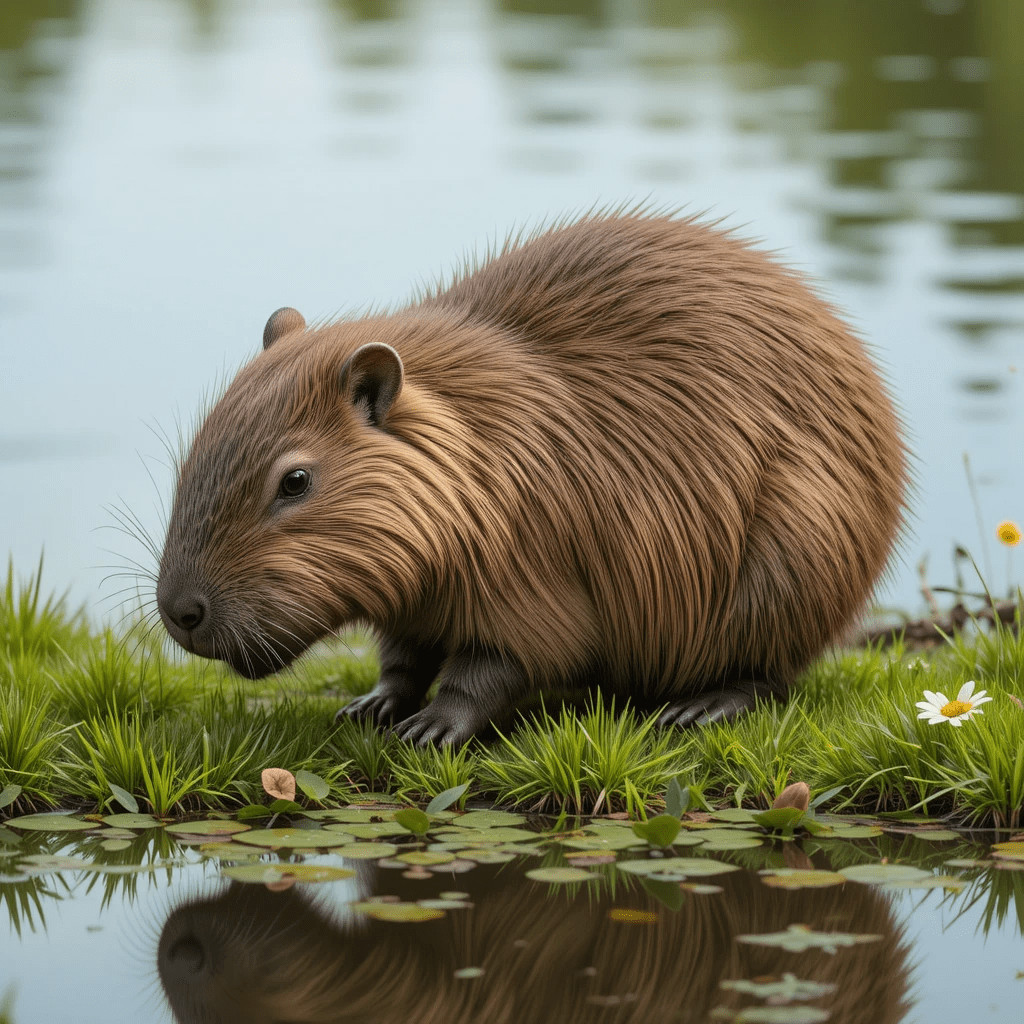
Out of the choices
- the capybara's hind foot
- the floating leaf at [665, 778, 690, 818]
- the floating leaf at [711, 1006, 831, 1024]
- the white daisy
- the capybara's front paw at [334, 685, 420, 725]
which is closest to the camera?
the floating leaf at [711, 1006, 831, 1024]

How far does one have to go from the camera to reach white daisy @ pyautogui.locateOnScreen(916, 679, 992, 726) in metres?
3.80

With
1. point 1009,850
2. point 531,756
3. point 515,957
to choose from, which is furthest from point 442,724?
point 1009,850

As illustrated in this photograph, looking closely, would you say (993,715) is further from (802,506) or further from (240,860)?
(240,860)

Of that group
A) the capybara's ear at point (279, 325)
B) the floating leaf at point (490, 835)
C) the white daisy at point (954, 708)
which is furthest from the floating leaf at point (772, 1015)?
the capybara's ear at point (279, 325)

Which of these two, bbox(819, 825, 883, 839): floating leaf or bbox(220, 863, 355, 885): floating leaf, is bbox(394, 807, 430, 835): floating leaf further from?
bbox(819, 825, 883, 839): floating leaf

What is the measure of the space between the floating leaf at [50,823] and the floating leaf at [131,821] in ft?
0.15

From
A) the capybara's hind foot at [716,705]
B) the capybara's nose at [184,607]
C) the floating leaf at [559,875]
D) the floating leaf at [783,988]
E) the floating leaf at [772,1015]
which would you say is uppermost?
the capybara's nose at [184,607]

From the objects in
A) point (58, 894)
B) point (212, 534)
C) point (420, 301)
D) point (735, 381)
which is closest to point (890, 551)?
point (735, 381)

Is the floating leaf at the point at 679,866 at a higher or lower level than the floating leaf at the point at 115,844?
higher

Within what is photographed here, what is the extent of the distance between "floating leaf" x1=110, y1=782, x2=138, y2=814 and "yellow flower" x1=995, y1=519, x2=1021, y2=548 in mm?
3068

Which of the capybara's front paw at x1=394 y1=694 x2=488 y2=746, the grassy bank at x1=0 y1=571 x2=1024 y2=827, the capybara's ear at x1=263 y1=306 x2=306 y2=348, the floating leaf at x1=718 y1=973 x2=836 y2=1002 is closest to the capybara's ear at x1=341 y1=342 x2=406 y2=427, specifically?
the capybara's ear at x1=263 y1=306 x2=306 y2=348

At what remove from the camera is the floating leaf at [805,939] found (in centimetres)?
285

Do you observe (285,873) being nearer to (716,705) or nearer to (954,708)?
(716,705)

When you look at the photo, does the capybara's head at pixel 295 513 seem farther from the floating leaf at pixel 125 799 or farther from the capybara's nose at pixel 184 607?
the floating leaf at pixel 125 799
